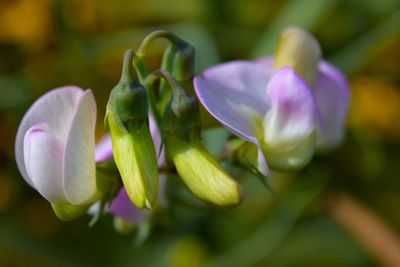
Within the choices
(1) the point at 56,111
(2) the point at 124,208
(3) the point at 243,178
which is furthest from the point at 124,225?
(3) the point at 243,178

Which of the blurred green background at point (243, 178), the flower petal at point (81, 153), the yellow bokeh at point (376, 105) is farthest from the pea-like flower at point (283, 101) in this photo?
the yellow bokeh at point (376, 105)

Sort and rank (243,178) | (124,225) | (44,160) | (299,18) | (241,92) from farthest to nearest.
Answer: (299,18) → (243,178) → (124,225) → (241,92) → (44,160)

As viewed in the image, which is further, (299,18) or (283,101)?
(299,18)

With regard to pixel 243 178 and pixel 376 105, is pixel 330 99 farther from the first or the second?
pixel 376 105

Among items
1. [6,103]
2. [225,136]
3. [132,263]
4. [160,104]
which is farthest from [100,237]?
[160,104]

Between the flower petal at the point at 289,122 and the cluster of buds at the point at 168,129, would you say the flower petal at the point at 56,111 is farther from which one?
the flower petal at the point at 289,122

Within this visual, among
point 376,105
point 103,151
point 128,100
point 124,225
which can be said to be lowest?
point 376,105

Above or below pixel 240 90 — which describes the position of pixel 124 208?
below

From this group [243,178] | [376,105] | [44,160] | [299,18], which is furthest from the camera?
[376,105]
